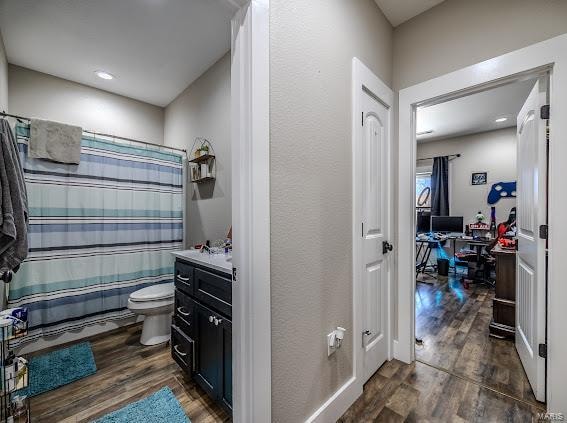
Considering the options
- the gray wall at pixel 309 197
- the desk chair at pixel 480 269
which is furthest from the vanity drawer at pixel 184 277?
the desk chair at pixel 480 269

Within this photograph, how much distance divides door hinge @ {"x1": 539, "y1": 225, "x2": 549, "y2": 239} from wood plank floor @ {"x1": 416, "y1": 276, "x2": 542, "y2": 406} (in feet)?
3.24

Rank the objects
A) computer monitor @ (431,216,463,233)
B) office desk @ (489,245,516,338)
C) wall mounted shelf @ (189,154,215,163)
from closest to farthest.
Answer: office desk @ (489,245,516,338)
wall mounted shelf @ (189,154,215,163)
computer monitor @ (431,216,463,233)

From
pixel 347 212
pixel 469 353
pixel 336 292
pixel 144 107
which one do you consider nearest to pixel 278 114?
pixel 347 212

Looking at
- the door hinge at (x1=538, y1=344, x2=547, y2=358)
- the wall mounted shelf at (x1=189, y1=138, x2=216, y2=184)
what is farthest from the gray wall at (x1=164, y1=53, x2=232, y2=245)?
the door hinge at (x1=538, y1=344, x2=547, y2=358)

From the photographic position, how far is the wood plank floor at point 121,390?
1438mm

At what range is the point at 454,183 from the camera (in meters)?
4.82

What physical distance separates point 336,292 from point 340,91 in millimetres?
1157

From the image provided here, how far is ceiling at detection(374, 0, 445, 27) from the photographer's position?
175 cm

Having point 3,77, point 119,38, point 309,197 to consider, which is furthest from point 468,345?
point 3,77

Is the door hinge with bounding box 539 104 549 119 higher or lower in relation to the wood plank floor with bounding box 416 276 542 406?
higher

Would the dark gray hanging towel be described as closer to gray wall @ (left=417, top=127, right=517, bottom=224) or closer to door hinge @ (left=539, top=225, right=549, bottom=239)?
door hinge @ (left=539, top=225, right=549, bottom=239)

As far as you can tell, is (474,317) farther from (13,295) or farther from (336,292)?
(13,295)

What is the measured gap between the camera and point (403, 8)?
181cm

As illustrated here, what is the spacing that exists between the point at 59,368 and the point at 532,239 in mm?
3447
